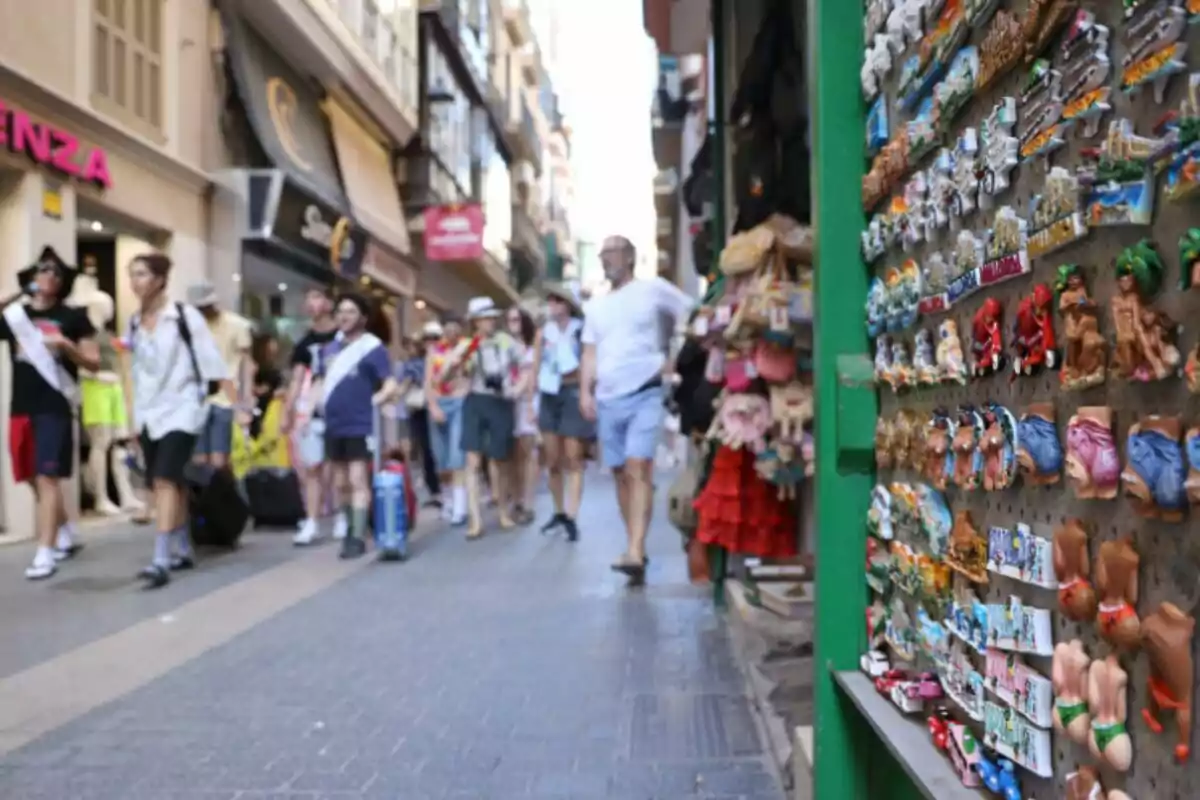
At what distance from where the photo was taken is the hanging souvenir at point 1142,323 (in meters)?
1.31

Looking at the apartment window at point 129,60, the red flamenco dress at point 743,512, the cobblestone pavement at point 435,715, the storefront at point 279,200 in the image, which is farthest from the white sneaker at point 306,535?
the storefront at point 279,200

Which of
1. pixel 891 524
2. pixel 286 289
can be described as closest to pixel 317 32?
pixel 286 289

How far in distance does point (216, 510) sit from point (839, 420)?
6927 mm

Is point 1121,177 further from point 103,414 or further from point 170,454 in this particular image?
point 103,414

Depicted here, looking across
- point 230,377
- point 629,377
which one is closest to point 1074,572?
point 629,377

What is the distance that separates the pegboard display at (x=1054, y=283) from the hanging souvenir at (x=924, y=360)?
0.05ft

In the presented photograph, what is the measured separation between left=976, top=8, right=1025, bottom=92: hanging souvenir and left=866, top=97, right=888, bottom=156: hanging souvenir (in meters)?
0.60

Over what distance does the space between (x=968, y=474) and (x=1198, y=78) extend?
0.88 metres

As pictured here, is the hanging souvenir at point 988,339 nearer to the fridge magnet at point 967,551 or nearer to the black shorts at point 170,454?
the fridge magnet at point 967,551

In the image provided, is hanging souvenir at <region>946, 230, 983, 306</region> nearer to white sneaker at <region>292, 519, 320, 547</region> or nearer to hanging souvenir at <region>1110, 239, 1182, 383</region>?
hanging souvenir at <region>1110, 239, 1182, 383</region>

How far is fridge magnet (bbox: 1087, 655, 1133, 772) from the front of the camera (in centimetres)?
144

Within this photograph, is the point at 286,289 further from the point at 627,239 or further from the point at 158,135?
the point at 627,239

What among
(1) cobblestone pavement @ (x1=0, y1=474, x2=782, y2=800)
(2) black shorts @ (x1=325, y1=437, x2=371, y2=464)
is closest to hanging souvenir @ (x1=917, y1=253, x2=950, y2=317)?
(1) cobblestone pavement @ (x1=0, y1=474, x2=782, y2=800)

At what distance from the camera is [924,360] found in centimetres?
225
